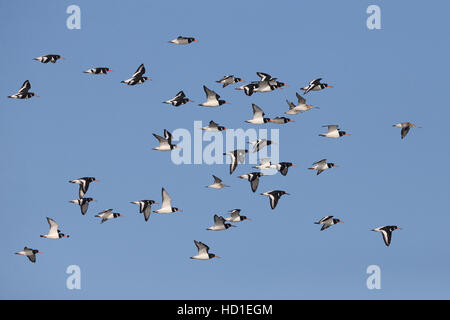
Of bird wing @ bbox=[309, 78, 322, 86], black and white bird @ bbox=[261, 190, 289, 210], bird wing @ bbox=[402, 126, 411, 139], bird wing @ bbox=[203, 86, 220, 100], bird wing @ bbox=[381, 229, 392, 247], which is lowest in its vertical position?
bird wing @ bbox=[381, 229, 392, 247]

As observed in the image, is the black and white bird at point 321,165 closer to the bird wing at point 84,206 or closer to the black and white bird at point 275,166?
the black and white bird at point 275,166

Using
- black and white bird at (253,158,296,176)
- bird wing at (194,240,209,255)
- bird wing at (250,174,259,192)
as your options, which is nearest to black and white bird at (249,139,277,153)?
black and white bird at (253,158,296,176)

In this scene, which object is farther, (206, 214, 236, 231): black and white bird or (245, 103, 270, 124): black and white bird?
(206, 214, 236, 231): black and white bird

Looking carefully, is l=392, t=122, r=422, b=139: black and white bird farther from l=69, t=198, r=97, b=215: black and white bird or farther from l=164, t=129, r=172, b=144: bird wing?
l=69, t=198, r=97, b=215: black and white bird

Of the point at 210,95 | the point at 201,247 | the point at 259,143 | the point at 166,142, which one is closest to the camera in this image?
the point at 166,142

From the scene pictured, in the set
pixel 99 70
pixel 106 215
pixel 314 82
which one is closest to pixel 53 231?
pixel 106 215

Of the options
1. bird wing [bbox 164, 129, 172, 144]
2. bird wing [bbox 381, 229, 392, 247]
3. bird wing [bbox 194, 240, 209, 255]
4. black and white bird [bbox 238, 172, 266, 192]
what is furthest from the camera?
bird wing [bbox 194, 240, 209, 255]

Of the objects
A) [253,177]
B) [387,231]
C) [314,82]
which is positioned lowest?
[387,231]

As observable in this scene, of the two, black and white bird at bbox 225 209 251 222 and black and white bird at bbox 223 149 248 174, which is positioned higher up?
black and white bird at bbox 223 149 248 174

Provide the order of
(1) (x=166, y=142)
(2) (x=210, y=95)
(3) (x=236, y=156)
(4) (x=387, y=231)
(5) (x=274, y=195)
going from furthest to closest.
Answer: (5) (x=274, y=195)
(4) (x=387, y=231)
(2) (x=210, y=95)
(1) (x=166, y=142)
(3) (x=236, y=156)

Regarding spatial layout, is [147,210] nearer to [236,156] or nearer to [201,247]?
[201,247]
